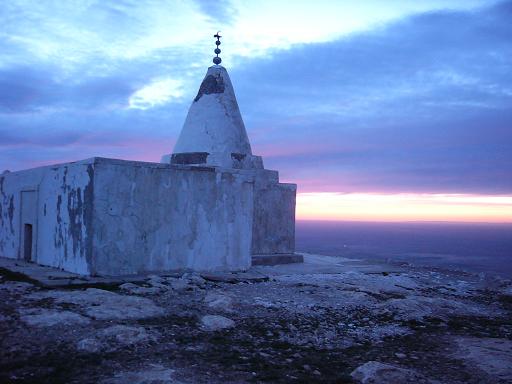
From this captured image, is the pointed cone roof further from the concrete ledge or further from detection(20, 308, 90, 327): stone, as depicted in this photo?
detection(20, 308, 90, 327): stone

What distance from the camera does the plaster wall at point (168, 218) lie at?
9078 millimetres

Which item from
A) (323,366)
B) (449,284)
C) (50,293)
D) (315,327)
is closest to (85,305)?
(50,293)

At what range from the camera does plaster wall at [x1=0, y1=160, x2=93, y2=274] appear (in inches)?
360

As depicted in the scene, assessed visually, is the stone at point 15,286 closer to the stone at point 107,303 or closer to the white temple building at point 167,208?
the stone at point 107,303

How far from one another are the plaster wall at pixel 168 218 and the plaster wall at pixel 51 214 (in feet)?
1.07

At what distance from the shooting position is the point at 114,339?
5.05m

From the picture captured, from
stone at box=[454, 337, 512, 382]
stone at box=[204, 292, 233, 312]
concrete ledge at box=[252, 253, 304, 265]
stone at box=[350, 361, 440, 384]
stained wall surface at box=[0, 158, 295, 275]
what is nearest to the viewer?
stone at box=[350, 361, 440, 384]

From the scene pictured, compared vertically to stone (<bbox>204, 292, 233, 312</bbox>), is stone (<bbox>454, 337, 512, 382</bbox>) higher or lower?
lower

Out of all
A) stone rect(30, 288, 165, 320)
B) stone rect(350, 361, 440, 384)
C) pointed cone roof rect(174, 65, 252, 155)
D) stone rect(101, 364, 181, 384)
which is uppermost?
pointed cone roof rect(174, 65, 252, 155)

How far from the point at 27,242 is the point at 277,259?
19.5 feet

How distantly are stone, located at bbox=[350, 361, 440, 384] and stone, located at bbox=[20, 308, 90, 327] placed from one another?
10.1 feet

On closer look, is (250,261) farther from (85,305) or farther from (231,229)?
(85,305)

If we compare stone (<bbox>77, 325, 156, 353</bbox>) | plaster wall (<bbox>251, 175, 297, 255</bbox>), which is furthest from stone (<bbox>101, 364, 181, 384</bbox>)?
plaster wall (<bbox>251, 175, 297, 255</bbox>)

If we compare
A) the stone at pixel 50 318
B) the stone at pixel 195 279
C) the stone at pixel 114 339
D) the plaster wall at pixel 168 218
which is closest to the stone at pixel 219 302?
the stone at pixel 195 279
